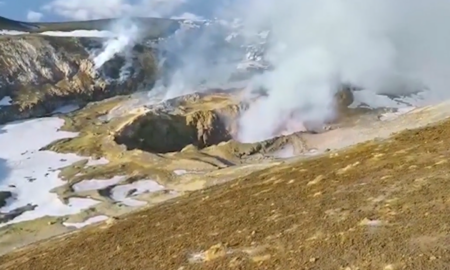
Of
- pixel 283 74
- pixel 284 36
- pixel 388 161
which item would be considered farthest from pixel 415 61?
pixel 388 161

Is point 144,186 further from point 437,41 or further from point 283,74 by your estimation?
point 437,41

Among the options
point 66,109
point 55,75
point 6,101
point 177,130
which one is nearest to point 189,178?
point 177,130

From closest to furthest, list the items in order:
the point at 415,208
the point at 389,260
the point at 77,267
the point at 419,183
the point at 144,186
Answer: the point at 389,260 → the point at 415,208 → the point at 419,183 → the point at 77,267 → the point at 144,186

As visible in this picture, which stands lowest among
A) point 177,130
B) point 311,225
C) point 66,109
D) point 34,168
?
point 311,225

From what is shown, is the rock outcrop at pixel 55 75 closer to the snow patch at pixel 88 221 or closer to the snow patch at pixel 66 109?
the snow patch at pixel 66 109

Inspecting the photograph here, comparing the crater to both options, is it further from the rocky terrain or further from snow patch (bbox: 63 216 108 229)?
snow patch (bbox: 63 216 108 229)

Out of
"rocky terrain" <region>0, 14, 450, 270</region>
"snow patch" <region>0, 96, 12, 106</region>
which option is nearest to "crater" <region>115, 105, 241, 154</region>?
"rocky terrain" <region>0, 14, 450, 270</region>

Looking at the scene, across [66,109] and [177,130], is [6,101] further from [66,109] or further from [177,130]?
[177,130]
